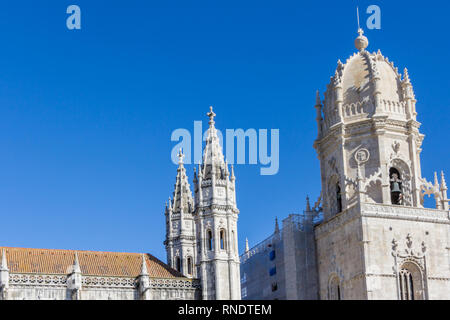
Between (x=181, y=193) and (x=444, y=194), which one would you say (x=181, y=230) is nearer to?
(x=181, y=193)

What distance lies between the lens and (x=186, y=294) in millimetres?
56844

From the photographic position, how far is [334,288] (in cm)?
5781

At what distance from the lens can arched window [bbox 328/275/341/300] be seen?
57.4 m

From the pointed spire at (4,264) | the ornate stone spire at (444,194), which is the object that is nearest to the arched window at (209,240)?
the pointed spire at (4,264)

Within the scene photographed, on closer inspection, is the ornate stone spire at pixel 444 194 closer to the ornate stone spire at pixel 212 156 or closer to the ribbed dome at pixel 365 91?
the ribbed dome at pixel 365 91

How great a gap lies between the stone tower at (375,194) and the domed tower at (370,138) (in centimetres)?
6

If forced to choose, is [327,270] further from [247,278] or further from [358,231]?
[247,278]

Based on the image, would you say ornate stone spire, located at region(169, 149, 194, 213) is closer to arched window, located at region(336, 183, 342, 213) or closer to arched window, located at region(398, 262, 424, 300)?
arched window, located at region(336, 183, 342, 213)

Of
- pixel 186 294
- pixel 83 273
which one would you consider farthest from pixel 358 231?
pixel 83 273

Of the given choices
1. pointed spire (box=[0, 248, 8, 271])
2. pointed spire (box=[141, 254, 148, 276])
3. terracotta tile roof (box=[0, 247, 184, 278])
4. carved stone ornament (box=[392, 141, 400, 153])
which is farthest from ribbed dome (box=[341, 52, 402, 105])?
pointed spire (box=[0, 248, 8, 271])

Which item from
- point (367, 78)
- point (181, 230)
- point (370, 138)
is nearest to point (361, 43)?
point (367, 78)

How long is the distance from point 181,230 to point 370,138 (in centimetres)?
1781

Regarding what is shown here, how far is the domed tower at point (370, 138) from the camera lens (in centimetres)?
5812

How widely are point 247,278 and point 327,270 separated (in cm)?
1083
